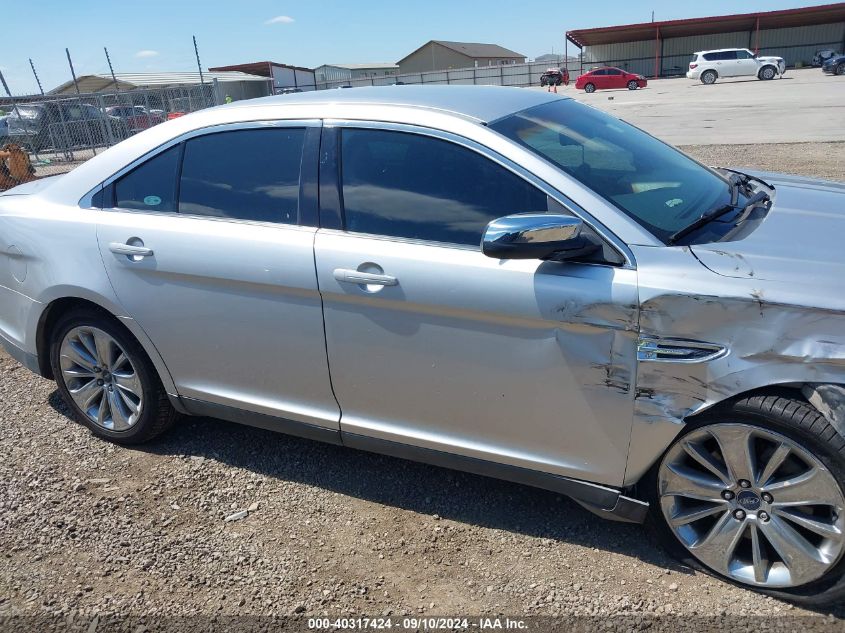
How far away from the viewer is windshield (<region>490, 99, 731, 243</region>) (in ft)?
8.34

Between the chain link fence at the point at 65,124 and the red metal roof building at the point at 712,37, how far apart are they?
142 feet

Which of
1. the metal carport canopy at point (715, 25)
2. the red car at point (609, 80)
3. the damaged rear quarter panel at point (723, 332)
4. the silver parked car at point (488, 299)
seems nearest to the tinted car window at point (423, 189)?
the silver parked car at point (488, 299)

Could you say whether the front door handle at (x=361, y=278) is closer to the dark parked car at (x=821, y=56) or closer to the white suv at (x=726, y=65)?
the white suv at (x=726, y=65)

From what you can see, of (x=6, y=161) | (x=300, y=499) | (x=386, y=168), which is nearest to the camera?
(x=386, y=168)

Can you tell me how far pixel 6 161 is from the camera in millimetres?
12633

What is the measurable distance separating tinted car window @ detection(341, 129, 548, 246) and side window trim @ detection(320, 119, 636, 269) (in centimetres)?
2

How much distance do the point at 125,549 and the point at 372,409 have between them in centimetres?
126

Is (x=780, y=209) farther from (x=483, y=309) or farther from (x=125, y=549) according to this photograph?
(x=125, y=549)

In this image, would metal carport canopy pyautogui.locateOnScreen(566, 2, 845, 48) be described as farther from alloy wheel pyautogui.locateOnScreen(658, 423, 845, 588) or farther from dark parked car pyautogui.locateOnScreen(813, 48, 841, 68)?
alloy wheel pyautogui.locateOnScreen(658, 423, 845, 588)

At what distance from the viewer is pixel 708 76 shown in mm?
39875

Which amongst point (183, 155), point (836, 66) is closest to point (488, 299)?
point (183, 155)

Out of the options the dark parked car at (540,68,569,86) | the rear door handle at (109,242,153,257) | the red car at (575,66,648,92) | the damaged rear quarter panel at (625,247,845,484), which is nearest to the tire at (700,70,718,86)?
the red car at (575,66,648,92)

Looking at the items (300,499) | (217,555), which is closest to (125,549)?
(217,555)

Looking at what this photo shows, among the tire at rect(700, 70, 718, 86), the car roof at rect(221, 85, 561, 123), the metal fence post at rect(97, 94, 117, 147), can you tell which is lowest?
the tire at rect(700, 70, 718, 86)
